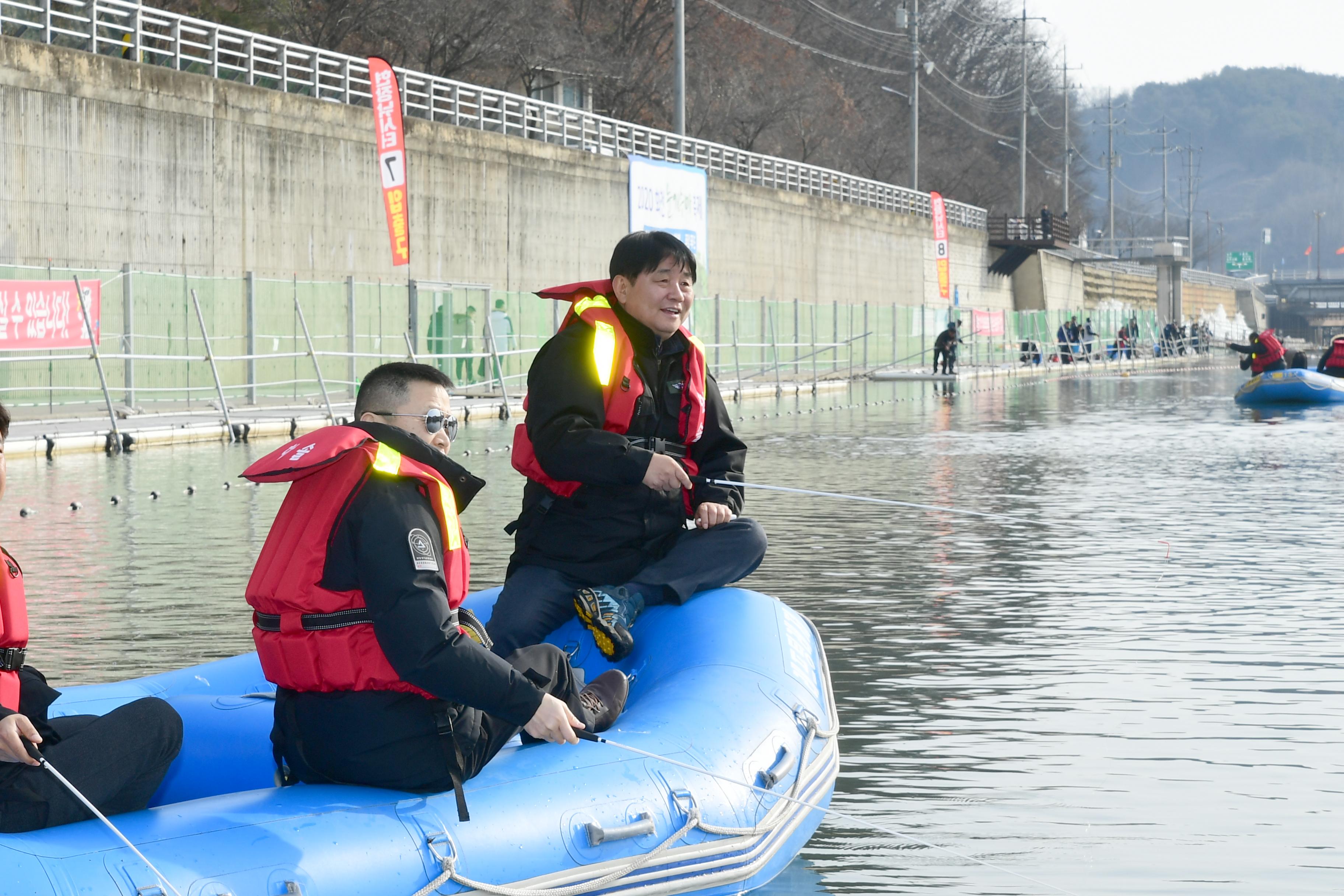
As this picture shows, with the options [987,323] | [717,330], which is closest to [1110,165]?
[987,323]

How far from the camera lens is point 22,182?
22.2 meters

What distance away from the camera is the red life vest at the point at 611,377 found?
5.70m

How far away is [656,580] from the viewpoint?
5.80m

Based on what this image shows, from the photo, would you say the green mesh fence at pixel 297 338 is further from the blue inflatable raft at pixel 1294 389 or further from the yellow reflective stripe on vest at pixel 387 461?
the yellow reflective stripe on vest at pixel 387 461

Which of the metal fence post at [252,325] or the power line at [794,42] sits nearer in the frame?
the metal fence post at [252,325]

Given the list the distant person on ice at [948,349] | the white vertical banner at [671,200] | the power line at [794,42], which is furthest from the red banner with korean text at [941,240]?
the white vertical banner at [671,200]

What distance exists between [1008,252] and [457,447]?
52.3 metres

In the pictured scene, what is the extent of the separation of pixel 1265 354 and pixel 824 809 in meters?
26.3

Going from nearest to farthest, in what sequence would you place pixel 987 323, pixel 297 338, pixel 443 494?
pixel 443 494, pixel 297 338, pixel 987 323

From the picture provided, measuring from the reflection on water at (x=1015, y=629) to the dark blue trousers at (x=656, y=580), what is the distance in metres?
0.77

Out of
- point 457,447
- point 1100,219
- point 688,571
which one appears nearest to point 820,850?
point 688,571

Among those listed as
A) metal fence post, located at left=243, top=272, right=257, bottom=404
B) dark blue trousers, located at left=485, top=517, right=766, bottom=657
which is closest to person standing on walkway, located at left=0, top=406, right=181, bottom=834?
dark blue trousers, located at left=485, top=517, right=766, bottom=657

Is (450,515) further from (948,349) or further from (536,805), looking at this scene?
(948,349)

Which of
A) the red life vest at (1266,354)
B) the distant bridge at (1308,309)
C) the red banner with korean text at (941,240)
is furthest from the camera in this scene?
the distant bridge at (1308,309)
